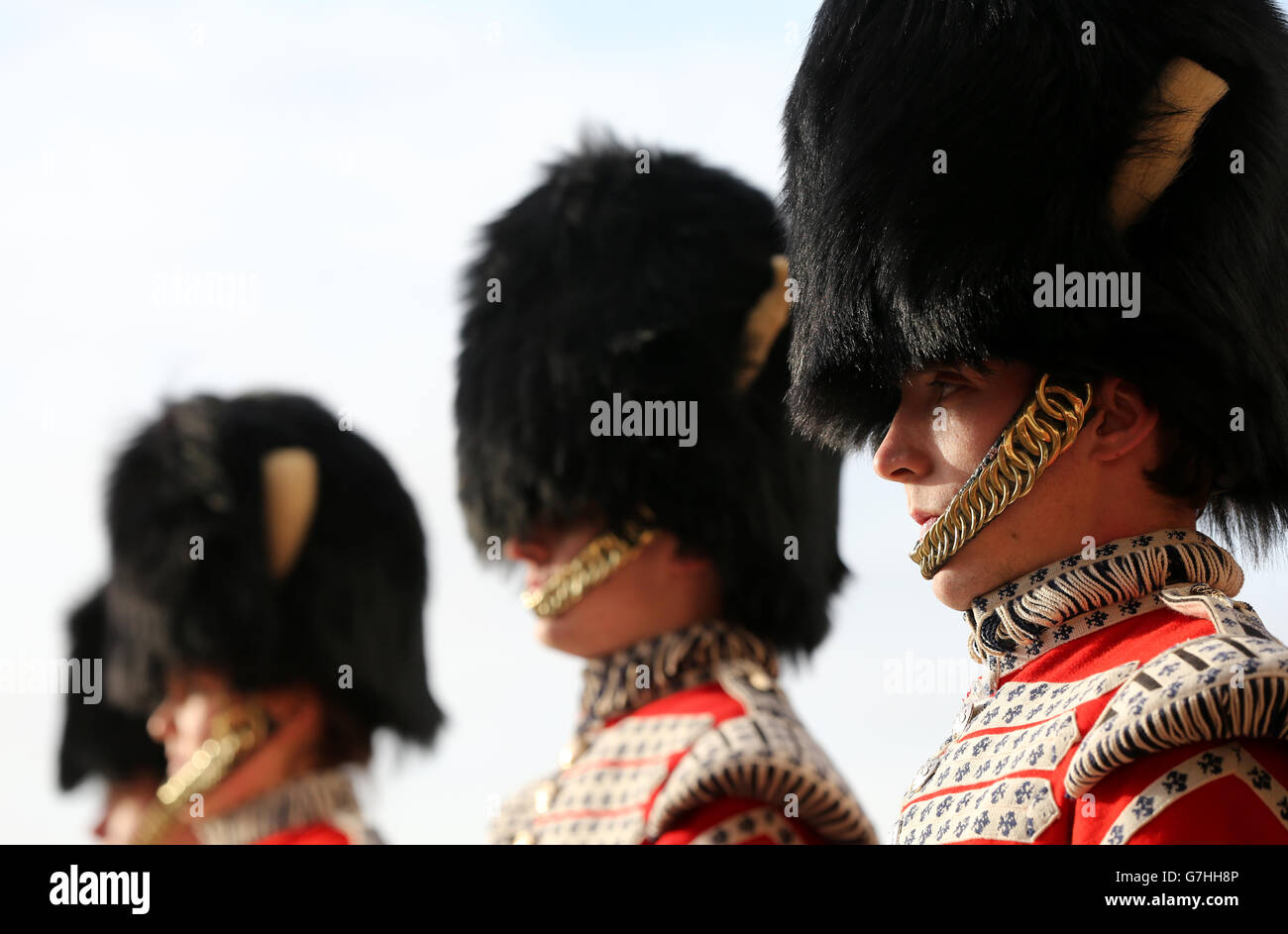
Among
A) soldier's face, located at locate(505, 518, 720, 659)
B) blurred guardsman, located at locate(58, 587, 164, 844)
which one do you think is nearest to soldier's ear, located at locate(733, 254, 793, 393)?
soldier's face, located at locate(505, 518, 720, 659)

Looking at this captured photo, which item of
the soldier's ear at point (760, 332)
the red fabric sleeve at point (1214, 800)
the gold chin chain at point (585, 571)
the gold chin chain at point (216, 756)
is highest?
the soldier's ear at point (760, 332)

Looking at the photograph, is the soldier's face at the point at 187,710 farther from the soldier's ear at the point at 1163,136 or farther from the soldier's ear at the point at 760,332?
the soldier's ear at the point at 1163,136

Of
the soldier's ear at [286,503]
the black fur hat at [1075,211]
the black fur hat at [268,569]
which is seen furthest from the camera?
the soldier's ear at [286,503]

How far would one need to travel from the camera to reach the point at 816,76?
12.4 feet

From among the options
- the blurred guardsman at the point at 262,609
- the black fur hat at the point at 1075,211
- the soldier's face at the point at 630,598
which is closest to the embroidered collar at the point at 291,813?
the blurred guardsman at the point at 262,609

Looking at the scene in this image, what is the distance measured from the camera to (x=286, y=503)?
22.9ft

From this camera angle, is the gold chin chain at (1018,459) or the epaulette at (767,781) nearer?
the gold chin chain at (1018,459)

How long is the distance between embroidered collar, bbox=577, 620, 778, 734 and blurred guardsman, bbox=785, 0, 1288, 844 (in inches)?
66.4

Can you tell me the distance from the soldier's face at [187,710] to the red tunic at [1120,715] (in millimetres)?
3934

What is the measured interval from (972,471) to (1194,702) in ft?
2.42

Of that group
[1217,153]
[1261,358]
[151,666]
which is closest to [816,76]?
[1217,153]

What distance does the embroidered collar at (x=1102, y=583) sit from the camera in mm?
3018

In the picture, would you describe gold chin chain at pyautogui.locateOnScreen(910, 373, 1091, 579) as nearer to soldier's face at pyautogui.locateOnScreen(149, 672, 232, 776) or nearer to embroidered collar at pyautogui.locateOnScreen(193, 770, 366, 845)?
embroidered collar at pyautogui.locateOnScreen(193, 770, 366, 845)

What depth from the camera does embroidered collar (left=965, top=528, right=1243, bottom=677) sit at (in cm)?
302
